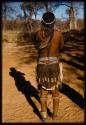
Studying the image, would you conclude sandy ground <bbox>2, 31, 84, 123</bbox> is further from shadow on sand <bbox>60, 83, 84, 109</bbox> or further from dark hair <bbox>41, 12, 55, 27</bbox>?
dark hair <bbox>41, 12, 55, 27</bbox>

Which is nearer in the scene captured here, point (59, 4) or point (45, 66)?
point (45, 66)

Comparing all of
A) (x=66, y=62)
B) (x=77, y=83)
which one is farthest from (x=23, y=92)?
(x=66, y=62)

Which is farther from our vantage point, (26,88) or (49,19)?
(26,88)

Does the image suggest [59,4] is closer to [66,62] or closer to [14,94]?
[66,62]

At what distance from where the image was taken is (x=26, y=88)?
8156mm

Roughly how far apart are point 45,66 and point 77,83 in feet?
9.98

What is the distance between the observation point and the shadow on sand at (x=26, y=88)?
21.4 feet

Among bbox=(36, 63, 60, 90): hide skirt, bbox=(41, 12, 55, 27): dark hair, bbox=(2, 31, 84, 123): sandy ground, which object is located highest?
bbox=(41, 12, 55, 27): dark hair

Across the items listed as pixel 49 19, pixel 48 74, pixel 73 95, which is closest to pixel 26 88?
A: pixel 73 95

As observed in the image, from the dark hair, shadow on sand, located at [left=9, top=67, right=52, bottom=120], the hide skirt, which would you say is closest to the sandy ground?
shadow on sand, located at [left=9, top=67, right=52, bottom=120]

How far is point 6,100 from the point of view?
24.0 ft

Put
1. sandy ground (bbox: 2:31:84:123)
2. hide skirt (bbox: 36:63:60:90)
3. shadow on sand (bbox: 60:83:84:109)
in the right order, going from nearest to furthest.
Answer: hide skirt (bbox: 36:63:60:90)
sandy ground (bbox: 2:31:84:123)
shadow on sand (bbox: 60:83:84:109)

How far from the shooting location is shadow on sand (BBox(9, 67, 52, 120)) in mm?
6514

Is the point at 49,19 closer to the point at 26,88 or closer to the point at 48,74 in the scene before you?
the point at 48,74
